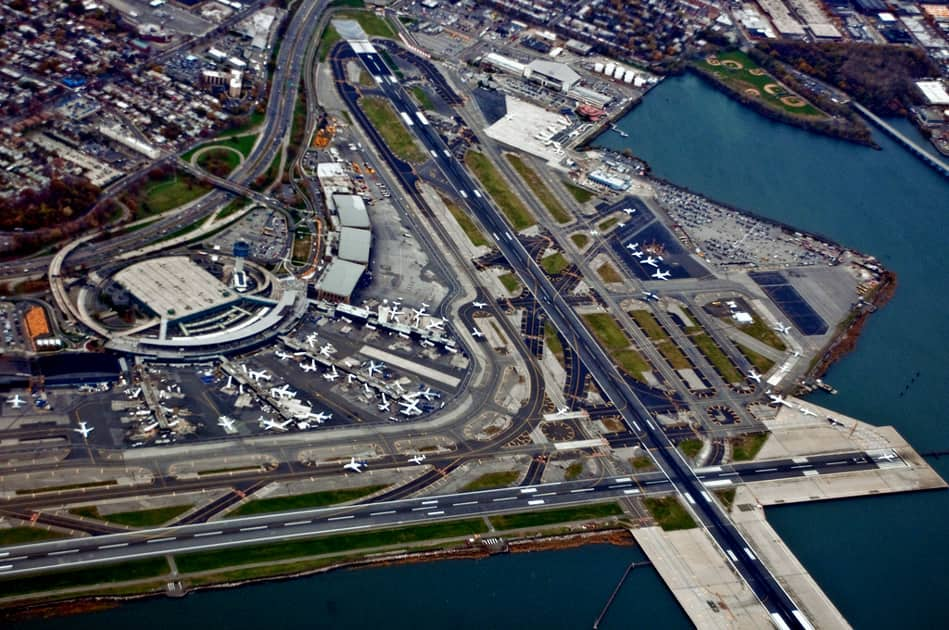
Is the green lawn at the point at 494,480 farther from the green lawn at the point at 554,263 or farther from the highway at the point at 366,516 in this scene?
the green lawn at the point at 554,263

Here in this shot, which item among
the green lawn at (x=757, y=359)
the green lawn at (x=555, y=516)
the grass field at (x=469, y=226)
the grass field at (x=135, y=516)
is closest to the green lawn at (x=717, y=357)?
the green lawn at (x=757, y=359)

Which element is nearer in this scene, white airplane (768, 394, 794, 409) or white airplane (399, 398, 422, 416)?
white airplane (399, 398, 422, 416)

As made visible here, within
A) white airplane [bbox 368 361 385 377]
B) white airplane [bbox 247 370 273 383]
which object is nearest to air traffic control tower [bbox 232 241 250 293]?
white airplane [bbox 247 370 273 383]

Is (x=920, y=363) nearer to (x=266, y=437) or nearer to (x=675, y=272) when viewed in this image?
(x=675, y=272)

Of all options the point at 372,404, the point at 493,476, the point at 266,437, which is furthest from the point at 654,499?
the point at 266,437

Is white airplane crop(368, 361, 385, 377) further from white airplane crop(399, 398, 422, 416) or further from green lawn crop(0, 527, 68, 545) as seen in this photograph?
green lawn crop(0, 527, 68, 545)
